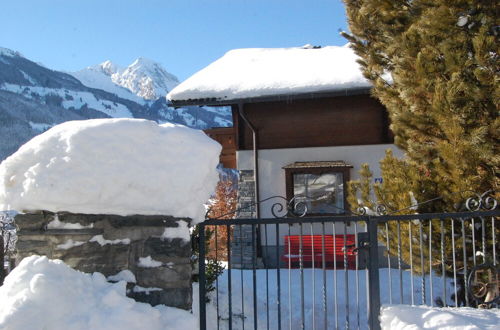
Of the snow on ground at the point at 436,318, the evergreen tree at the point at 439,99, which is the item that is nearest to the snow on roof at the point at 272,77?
the evergreen tree at the point at 439,99

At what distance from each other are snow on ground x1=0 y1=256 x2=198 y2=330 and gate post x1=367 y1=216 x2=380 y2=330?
180cm

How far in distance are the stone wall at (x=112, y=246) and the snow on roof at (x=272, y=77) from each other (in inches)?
315

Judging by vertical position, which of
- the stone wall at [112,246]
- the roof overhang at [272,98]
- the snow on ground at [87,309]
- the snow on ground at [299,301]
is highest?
the roof overhang at [272,98]

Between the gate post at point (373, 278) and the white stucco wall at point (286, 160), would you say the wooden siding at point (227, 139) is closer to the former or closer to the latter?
the white stucco wall at point (286, 160)

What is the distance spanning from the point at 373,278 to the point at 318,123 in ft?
26.0

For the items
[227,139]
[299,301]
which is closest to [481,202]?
[299,301]

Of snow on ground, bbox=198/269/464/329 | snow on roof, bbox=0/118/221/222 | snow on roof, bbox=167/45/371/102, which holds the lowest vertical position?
snow on ground, bbox=198/269/464/329

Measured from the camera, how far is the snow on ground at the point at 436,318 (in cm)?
361

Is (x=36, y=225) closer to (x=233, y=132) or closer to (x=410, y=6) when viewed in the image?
(x=410, y=6)

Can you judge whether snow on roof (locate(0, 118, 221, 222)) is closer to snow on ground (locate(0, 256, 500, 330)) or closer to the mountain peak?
snow on ground (locate(0, 256, 500, 330))

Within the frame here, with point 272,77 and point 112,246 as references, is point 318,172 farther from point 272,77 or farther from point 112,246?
point 112,246

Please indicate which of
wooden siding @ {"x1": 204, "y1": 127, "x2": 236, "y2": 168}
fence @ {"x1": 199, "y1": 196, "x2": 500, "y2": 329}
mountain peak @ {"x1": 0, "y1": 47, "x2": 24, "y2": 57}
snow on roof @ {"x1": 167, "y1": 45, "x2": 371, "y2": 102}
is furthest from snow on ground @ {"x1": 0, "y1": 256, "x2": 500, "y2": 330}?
mountain peak @ {"x1": 0, "y1": 47, "x2": 24, "y2": 57}

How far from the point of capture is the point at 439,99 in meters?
4.52

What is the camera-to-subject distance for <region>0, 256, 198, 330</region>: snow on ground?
2713mm
